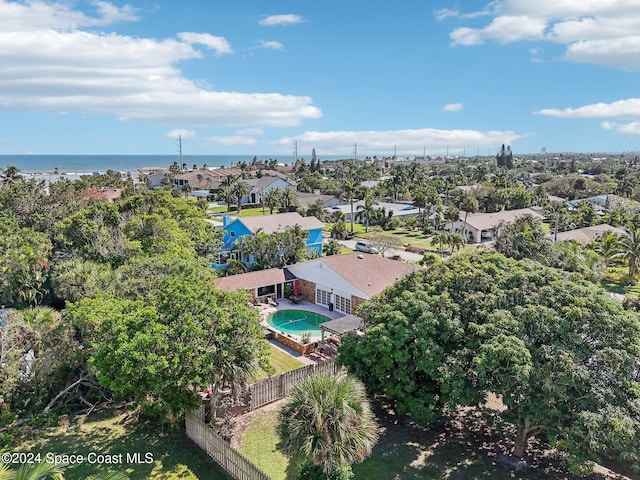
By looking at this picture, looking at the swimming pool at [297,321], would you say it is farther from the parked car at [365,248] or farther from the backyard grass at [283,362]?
the parked car at [365,248]

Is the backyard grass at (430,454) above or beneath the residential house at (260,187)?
beneath

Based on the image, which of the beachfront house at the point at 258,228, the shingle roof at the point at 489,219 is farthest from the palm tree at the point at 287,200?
the shingle roof at the point at 489,219

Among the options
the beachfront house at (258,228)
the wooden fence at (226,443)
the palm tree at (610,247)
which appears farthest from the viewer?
the beachfront house at (258,228)

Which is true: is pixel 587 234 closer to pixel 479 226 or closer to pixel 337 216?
pixel 479 226

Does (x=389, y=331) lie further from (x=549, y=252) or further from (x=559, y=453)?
(x=549, y=252)

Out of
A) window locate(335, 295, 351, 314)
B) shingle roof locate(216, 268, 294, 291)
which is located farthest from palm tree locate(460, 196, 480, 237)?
window locate(335, 295, 351, 314)

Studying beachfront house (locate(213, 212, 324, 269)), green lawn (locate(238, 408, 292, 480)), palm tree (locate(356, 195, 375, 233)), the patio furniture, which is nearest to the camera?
green lawn (locate(238, 408, 292, 480))

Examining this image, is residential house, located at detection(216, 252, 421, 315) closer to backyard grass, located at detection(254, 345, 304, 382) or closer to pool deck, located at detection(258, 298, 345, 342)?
pool deck, located at detection(258, 298, 345, 342)
